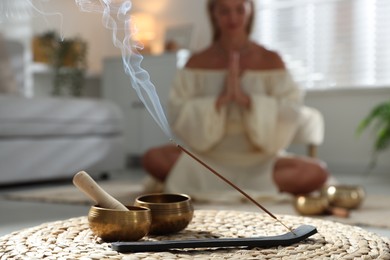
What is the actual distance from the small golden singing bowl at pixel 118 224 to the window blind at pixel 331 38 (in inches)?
123

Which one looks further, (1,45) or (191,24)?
(191,24)

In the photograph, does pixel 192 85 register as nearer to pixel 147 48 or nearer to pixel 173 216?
pixel 173 216

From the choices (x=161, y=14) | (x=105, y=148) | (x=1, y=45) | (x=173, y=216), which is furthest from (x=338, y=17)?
(x=173, y=216)

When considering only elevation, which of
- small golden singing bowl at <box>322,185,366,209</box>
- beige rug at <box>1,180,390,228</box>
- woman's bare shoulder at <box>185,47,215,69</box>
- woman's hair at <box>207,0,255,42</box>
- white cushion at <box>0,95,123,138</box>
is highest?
woman's hair at <box>207,0,255,42</box>

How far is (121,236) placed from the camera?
896mm

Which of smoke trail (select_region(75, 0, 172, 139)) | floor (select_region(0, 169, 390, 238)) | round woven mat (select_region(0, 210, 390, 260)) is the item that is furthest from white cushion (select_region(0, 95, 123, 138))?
smoke trail (select_region(75, 0, 172, 139))

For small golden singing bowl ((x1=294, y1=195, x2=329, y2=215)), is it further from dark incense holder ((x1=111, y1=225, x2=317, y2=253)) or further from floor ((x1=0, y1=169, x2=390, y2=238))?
dark incense holder ((x1=111, y1=225, x2=317, y2=253))

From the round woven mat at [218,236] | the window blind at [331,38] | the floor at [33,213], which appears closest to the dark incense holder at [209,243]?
the round woven mat at [218,236]

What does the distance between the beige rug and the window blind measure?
1.63m

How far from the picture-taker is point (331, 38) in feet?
13.8

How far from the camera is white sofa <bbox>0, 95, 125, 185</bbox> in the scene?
10.0 feet

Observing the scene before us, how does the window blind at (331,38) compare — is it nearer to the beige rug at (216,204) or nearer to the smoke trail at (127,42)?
the beige rug at (216,204)

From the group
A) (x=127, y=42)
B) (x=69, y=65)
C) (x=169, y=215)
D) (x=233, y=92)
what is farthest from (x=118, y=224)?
(x=69, y=65)

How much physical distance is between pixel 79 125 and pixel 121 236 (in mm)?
2623
